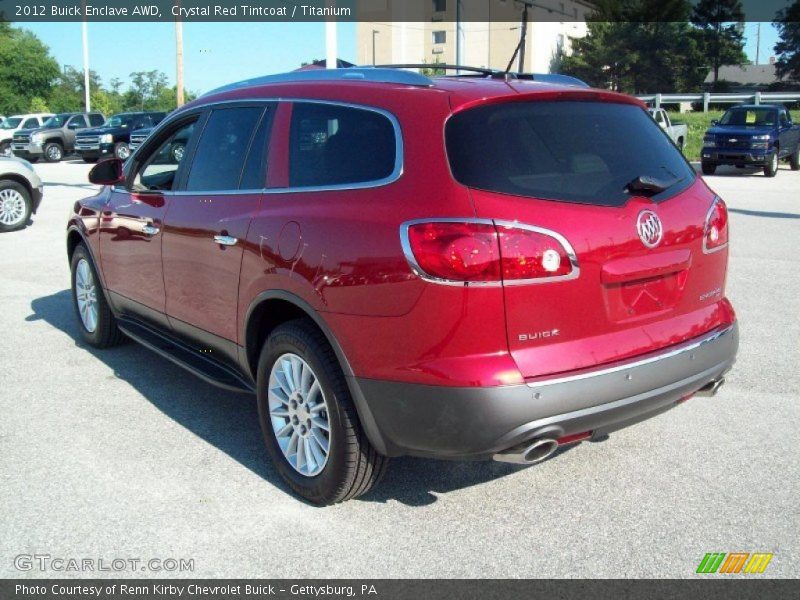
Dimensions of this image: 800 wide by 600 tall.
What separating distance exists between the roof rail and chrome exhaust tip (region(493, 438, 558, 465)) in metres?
1.57

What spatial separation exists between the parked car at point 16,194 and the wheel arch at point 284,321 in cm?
1042

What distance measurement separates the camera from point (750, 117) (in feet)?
77.8

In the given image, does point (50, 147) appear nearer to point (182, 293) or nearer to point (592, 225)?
point (182, 293)

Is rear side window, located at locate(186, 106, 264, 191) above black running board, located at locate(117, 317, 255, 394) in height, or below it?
above

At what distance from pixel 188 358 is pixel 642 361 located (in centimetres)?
262

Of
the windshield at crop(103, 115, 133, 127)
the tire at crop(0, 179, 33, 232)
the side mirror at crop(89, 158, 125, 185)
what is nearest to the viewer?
the side mirror at crop(89, 158, 125, 185)

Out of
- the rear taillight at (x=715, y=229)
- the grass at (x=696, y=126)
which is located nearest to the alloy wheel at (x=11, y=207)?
the rear taillight at (x=715, y=229)

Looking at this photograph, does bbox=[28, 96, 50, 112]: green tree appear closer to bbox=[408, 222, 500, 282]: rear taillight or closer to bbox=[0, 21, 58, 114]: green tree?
bbox=[0, 21, 58, 114]: green tree

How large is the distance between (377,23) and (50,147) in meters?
53.6

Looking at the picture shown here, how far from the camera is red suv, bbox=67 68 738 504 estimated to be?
10.2 ft

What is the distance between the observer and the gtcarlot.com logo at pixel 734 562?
127 inches

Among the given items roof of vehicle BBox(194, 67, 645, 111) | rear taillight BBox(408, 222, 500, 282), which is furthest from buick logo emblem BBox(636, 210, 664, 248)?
rear taillight BBox(408, 222, 500, 282)

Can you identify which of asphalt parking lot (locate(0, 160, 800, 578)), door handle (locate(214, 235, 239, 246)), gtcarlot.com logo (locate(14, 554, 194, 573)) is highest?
door handle (locate(214, 235, 239, 246))

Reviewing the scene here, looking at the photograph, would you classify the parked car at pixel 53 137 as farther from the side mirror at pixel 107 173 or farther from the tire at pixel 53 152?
the side mirror at pixel 107 173
